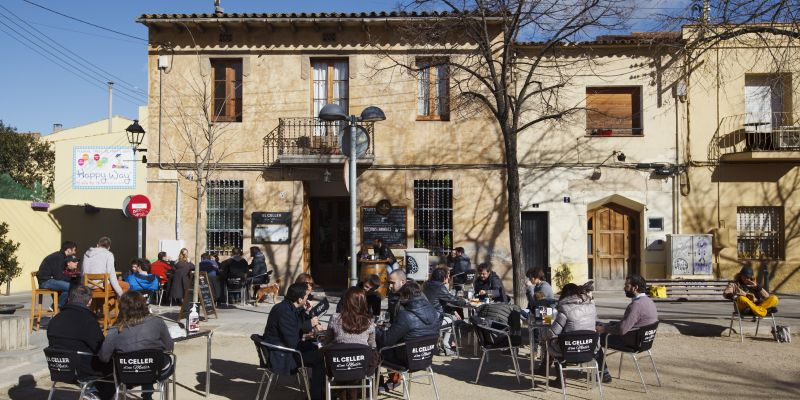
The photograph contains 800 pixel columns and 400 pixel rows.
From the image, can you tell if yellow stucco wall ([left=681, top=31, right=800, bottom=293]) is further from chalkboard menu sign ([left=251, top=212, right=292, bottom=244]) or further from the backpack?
chalkboard menu sign ([left=251, top=212, right=292, bottom=244])

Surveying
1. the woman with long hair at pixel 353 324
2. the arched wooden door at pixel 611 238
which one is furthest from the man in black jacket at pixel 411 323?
the arched wooden door at pixel 611 238

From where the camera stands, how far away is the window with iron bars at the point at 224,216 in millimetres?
18266

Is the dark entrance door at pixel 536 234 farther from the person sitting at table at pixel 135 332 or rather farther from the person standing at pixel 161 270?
the person sitting at table at pixel 135 332

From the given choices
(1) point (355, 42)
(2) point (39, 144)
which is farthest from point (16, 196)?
(1) point (355, 42)

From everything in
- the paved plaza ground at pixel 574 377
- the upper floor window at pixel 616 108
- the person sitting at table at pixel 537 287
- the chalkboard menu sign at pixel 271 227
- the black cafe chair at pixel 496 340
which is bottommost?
the paved plaza ground at pixel 574 377

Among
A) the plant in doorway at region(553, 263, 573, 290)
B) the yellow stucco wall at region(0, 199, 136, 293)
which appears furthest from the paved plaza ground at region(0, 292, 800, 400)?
the yellow stucco wall at region(0, 199, 136, 293)

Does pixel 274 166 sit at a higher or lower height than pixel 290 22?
lower

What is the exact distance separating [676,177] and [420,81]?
702 centimetres

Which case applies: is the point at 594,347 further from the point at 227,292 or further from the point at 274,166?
the point at 274,166

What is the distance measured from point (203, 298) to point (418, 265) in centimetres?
541

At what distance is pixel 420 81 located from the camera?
18312 mm

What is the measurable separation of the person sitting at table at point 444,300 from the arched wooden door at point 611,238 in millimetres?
8718

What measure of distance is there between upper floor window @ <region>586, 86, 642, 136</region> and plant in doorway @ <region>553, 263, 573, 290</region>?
3643 millimetres

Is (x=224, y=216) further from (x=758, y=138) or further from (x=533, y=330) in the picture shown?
(x=758, y=138)
